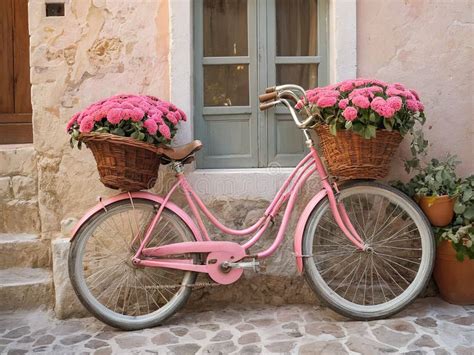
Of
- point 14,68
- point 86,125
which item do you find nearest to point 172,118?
point 86,125

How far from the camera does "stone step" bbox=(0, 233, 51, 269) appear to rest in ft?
11.6

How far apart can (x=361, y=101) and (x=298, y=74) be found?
880 millimetres

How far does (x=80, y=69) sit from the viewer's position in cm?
342

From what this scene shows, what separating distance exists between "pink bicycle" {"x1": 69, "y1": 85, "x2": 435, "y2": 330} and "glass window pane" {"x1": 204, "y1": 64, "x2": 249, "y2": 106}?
1.21ft

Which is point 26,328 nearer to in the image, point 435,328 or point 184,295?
point 184,295

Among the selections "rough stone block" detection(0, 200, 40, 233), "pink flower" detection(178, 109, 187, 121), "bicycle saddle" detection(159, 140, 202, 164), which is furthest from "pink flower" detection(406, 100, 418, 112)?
"rough stone block" detection(0, 200, 40, 233)

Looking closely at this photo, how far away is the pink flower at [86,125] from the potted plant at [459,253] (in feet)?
7.57

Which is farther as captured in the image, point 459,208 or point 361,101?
point 459,208

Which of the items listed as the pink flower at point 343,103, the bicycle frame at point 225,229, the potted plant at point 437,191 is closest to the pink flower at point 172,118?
the bicycle frame at point 225,229

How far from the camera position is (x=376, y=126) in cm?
293

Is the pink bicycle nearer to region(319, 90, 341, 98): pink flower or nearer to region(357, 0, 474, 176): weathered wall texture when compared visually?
region(319, 90, 341, 98): pink flower

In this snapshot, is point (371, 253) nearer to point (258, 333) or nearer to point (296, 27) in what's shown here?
point (258, 333)

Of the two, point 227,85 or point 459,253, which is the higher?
point 227,85

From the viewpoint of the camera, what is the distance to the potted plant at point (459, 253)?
318 centimetres
